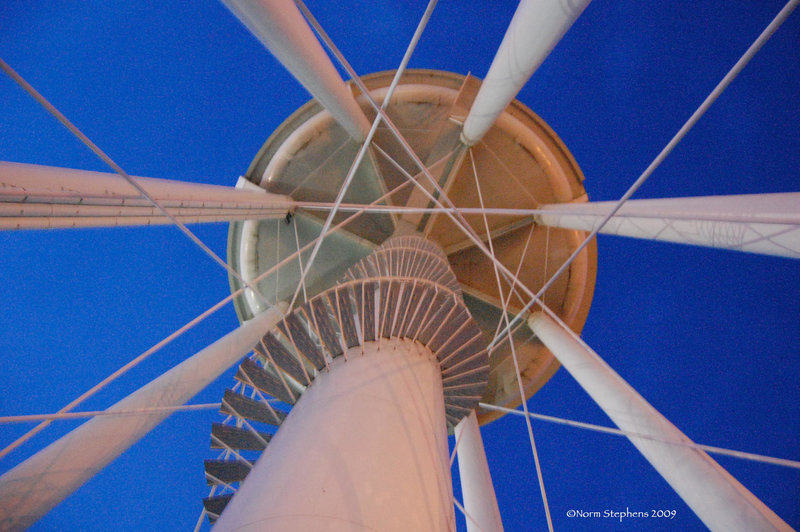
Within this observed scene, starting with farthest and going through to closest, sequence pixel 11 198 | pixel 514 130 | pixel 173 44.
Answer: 1. pixel 173 44
2. pixel 514 130
3. pixel 11 198

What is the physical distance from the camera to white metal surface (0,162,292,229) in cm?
281

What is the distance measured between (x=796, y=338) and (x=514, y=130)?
12.0m

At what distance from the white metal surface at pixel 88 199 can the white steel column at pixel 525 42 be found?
336 cm

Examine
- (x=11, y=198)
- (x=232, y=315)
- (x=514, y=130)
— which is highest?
(x=232, y=315)

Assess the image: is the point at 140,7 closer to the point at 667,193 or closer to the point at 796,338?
the point at 667,193

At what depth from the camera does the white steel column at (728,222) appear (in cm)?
282

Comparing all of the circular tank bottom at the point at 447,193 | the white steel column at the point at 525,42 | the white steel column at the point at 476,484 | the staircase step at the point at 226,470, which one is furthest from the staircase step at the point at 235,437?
the white steel column at the point at 525,42

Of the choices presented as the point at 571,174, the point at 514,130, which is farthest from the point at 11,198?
the point at 571,174

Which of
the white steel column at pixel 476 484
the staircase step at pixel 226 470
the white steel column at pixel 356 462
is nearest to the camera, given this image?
the white steel column at pixel 356 462

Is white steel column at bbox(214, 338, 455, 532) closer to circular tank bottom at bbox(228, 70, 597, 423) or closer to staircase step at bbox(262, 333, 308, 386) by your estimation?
staircase step at bbox(262, 333, 308, 386)

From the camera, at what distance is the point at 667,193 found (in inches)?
533

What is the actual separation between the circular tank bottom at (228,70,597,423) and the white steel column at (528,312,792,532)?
6.18 ft

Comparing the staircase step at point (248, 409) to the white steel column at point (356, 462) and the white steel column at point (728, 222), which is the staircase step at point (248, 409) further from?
the white steel column at point (728, 222)

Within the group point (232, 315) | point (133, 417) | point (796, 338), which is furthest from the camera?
point (232, 315)
